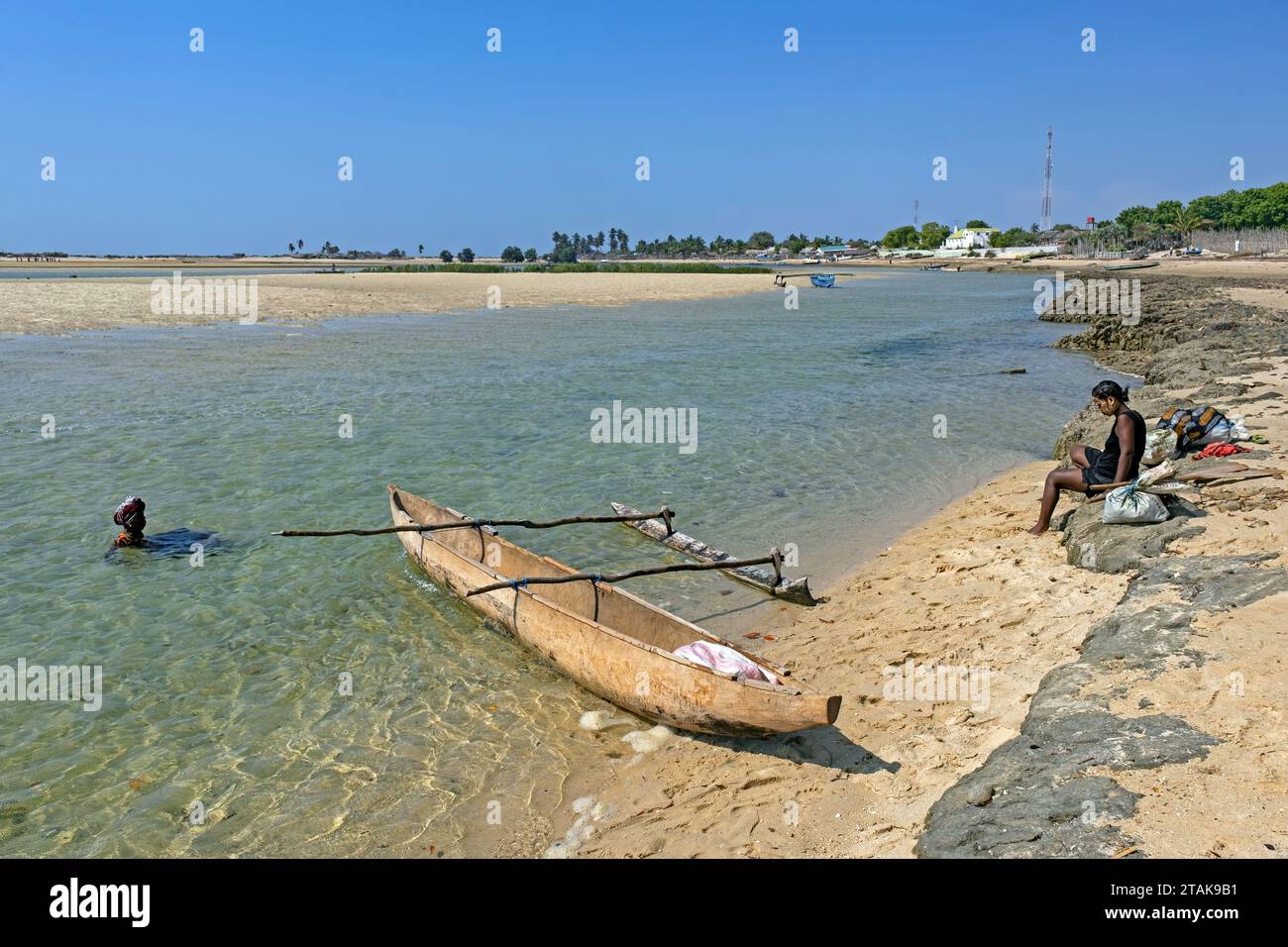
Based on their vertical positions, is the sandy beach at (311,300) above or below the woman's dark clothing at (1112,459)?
above

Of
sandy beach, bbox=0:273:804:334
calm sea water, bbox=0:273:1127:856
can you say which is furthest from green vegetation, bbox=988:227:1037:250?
calm sea water, bbox=0:273:1127:856

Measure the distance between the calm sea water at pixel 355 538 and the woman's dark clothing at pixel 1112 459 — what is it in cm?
305

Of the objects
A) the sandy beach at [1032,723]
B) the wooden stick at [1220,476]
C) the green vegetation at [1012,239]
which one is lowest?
the sandy beach at [1032,723]

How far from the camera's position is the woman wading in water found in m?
9.33

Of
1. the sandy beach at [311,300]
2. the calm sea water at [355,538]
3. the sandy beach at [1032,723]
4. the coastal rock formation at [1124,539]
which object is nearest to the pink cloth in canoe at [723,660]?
the sandy beach at [1032,723]

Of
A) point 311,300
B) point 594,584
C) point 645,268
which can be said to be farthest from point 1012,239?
point 594,584

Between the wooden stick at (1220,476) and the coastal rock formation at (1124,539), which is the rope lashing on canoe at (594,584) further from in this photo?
the wooden stick at (1220,476)

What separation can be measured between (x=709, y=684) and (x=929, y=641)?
287 cm

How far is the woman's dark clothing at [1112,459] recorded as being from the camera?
30.6ft

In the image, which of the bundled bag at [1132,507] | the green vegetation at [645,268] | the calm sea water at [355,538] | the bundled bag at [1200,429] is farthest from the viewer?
the green vegetation at [645,268]

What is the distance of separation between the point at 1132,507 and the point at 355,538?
33.3 ft

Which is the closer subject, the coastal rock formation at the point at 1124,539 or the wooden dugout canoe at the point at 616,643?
the wooden dugout canoe at the point at 616,643

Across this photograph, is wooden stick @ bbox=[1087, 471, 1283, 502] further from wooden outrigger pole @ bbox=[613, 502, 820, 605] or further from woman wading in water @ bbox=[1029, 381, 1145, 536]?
wooden outrigger pole @ bbox=[613, 502, 820, 605]

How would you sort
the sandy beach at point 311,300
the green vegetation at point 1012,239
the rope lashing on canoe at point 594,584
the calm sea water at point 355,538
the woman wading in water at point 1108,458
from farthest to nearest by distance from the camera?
the green vegetation at point 1012,239
the sandy beach at point 311,300
the woman wading in water at point 1108,458
the rope lashing on canoe at point 594,584
the calm sea water at point 355,538
